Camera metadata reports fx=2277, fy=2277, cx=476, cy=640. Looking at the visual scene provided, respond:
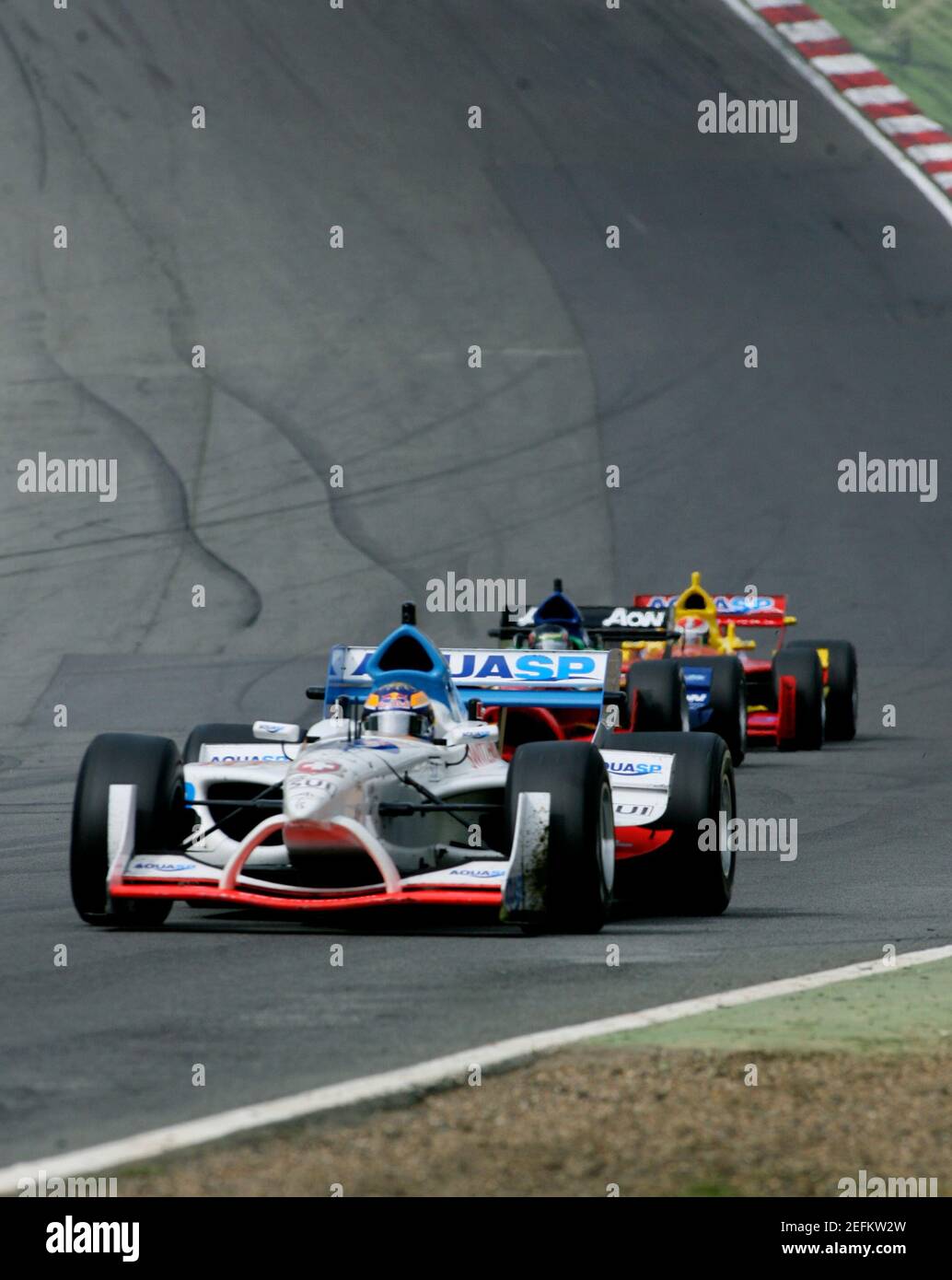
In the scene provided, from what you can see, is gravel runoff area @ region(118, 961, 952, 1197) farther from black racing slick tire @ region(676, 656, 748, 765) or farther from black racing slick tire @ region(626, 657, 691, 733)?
black racing slick tire @ region(676, 656, 748, 765)

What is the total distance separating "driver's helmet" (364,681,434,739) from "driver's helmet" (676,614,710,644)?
466 inches

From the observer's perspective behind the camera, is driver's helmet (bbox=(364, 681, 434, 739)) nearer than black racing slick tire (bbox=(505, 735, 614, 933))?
No

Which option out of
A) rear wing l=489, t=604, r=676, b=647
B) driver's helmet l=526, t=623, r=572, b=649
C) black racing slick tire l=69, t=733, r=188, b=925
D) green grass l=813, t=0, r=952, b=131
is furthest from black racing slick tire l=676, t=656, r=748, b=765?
green grass l=813, t=0, r=952, b=131

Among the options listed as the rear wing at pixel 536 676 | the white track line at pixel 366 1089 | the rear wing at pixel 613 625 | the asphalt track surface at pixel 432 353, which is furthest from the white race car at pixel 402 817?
the rear wing at pixel 613 625

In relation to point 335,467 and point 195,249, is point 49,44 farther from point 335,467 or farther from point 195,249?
point 335,467

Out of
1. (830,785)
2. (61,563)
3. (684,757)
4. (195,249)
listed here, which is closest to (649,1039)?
(684,757)

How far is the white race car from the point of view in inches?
368

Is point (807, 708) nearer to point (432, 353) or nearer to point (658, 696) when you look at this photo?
point (658, 696)

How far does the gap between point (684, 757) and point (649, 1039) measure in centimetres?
396

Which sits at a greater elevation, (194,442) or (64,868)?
(194,442)

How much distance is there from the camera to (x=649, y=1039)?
270 inches

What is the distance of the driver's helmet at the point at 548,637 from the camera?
18172 mm
